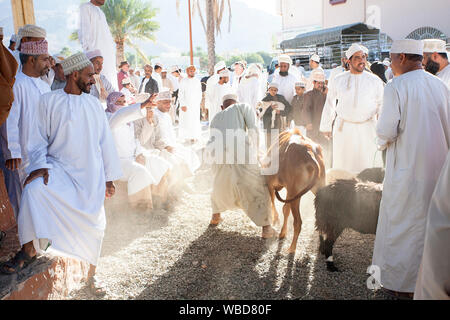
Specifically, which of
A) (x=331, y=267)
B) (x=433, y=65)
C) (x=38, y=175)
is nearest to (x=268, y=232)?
(x=331, y=267)

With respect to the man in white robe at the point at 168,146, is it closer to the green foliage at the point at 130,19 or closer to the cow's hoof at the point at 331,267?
the cow's hoof at the point at 331,267

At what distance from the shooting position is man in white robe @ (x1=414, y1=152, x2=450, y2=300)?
149 cm

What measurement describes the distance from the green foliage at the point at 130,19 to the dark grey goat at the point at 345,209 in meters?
24.2

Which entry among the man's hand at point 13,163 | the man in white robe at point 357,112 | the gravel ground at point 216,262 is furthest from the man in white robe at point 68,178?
the man in white robe at point 357,112

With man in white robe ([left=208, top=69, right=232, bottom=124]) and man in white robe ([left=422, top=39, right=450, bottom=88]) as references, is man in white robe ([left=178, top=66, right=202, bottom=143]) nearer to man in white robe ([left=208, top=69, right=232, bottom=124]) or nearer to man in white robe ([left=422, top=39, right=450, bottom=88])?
man in white robe ([left=208, top=69, right=232, bottom=124])

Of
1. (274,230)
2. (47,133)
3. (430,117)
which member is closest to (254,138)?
(274,230)

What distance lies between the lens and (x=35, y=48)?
3791 mm

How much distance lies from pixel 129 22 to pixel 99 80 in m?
22.3

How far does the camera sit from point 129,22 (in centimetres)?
2578

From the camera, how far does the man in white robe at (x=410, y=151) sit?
3.20 meters

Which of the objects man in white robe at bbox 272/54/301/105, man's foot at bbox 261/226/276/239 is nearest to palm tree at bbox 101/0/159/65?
man in white robe at bbox 272/54/301/105

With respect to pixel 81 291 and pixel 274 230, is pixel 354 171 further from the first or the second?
pixel 81 291

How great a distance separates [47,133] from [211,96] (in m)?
7.22

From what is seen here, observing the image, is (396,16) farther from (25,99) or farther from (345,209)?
(25,99)
